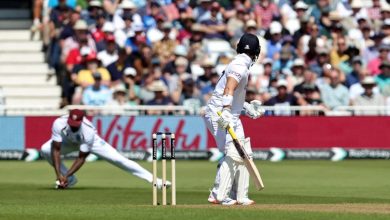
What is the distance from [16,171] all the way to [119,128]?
3.25 metres

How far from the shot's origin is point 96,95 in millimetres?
24891

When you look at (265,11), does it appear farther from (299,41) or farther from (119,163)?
(119,163)

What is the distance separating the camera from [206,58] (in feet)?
86.2

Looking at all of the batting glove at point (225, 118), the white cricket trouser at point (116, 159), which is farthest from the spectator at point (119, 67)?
the batting glove at point (225, 118)

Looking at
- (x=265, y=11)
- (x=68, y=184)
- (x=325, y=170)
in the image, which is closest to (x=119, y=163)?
(x=68, y=184)

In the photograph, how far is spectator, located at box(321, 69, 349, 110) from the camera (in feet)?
81.9

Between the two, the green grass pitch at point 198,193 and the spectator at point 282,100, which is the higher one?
the spectator at point 282,100

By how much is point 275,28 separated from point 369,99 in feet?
10.3

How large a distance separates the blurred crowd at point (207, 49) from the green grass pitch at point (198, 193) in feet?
5.12

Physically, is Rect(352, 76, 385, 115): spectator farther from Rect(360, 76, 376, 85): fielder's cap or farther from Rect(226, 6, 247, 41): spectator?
Rect(226, 6, 247, 41): spectator

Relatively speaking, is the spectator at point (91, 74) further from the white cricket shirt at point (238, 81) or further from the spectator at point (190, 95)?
the white cricket shirt at point (238, 81)

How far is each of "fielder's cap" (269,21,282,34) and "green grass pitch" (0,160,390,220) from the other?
3566 mm

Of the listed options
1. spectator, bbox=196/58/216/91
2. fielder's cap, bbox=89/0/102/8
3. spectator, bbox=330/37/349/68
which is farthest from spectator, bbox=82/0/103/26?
spectator, bbox=330/37/349/68

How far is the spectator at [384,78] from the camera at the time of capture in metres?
25.5
